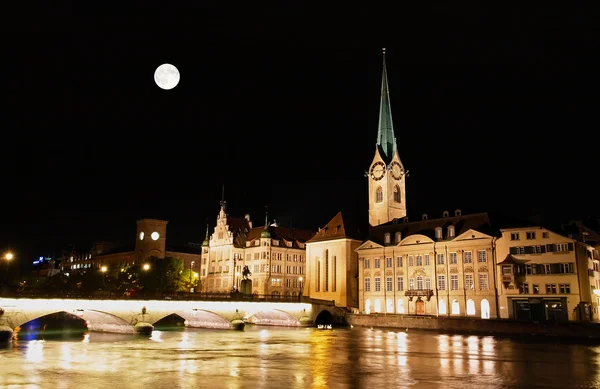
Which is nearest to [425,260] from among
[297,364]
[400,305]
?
[400,305]

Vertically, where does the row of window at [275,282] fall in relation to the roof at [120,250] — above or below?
below

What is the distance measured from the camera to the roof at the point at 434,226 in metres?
75.9

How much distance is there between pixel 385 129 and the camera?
11138 cm

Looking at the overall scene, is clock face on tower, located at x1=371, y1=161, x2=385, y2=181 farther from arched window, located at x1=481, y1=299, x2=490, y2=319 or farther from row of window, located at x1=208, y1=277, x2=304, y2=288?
arched window, located at x1=481, y1=299, x2=490, y2=319

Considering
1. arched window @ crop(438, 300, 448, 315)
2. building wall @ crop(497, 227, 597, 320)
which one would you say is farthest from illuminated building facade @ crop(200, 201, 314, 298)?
building wall @ crop(497, 227, 597, 320)

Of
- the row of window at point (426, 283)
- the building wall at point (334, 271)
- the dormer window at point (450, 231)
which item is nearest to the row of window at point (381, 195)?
the building wall at point (334, 271)

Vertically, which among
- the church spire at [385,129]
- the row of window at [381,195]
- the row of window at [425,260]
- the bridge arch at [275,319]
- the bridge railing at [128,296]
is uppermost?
the church spire at [385,129]

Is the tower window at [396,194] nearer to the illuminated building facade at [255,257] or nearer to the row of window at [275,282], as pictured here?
the illuminated building facade at [255,257]

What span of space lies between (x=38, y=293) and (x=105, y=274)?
178 feet

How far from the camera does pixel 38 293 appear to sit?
180 ft

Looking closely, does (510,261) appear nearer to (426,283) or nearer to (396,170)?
(426,283)

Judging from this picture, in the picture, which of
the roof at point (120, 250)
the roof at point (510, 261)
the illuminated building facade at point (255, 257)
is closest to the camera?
the roof at point (510, 261)

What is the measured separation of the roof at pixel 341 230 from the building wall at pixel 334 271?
2.44 feet

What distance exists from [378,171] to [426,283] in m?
33.4
